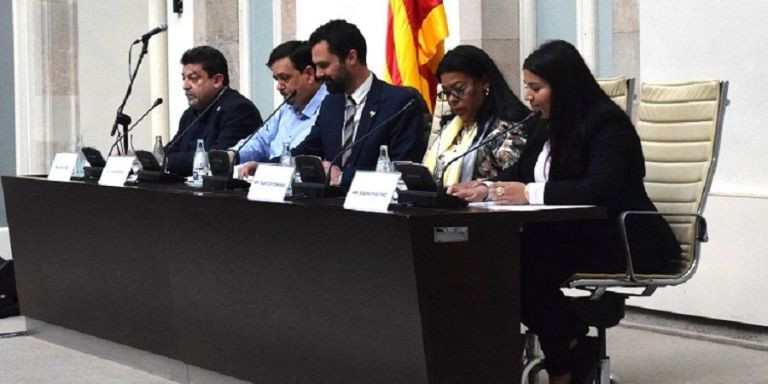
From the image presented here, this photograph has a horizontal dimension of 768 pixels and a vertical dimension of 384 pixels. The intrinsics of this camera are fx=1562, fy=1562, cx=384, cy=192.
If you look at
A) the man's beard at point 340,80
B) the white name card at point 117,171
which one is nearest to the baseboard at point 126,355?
the white name card at point 117,171

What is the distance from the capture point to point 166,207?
5344 millimetres

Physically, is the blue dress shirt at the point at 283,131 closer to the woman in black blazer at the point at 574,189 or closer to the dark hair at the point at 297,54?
the dark hair at the point at 297,54

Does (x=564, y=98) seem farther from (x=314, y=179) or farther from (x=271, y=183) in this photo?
(x=271, y=183)

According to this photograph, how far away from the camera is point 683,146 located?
484cm

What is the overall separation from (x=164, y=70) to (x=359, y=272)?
7613 mm

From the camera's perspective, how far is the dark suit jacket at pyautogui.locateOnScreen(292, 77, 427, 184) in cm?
531

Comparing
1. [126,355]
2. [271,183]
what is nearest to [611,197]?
[271,183]

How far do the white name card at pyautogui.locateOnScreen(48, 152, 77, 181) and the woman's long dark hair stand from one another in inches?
98.4

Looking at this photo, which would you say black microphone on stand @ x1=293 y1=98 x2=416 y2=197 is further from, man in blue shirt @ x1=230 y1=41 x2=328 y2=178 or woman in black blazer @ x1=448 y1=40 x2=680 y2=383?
man in blue shirt @ x1=230 y1=41 x2=328 y2=178

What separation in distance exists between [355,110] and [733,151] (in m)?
1.50

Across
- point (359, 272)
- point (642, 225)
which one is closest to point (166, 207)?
point (359, 272)

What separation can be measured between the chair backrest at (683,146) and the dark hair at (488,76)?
1.52 feet

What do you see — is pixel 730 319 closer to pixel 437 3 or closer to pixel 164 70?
pixel 437 3

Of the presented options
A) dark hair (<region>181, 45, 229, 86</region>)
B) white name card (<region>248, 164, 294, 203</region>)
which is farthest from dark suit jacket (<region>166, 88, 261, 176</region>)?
white name card (<region>248, 164, 294, 203</region>)
